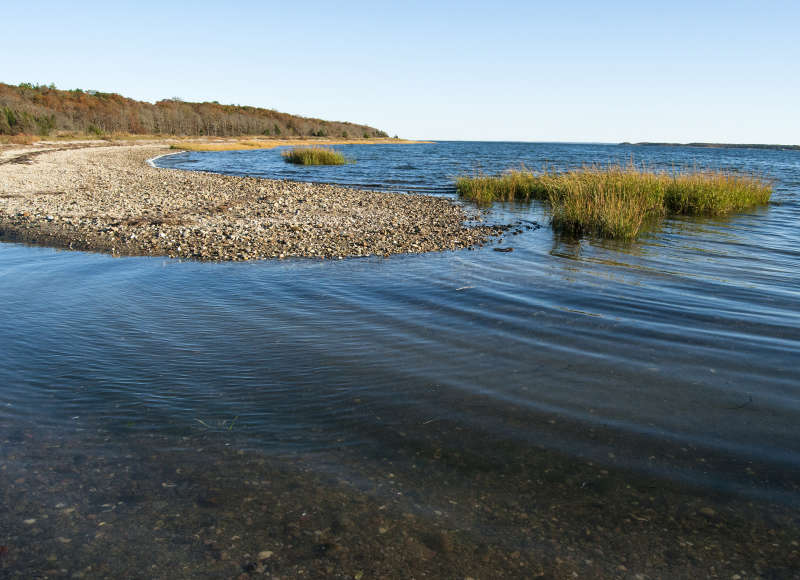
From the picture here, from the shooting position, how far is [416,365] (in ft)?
20.7

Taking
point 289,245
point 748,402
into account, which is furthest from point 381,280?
point 748,402

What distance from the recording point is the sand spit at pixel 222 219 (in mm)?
12586

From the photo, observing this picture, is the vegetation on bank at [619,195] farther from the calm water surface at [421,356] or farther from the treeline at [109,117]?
the treeline at [109,117]

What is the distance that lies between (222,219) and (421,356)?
36.4 feet

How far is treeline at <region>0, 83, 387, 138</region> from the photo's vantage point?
61103mm

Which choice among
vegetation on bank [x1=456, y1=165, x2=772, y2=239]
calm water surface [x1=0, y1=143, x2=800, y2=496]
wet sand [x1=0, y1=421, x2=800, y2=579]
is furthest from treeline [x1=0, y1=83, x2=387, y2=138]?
wet sand [x1=0, y1=421, x2=800, y2=579]

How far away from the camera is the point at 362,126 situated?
17262 cm

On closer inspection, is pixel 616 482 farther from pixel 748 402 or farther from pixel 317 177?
pixel 317 177

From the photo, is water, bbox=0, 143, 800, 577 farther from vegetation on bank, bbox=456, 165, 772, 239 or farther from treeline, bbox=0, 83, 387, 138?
treeline, bbox=0, 83, 387, 138

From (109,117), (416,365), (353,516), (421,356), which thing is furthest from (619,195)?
(109,117)

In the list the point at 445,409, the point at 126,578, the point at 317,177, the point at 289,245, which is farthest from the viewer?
the point at 317,177

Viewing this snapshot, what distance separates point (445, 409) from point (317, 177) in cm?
3233

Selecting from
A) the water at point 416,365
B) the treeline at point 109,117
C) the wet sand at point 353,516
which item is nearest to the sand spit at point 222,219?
the water at point 416,365

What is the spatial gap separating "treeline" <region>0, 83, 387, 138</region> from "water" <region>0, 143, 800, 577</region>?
62.0m
